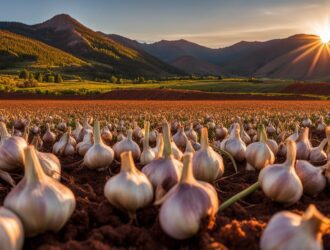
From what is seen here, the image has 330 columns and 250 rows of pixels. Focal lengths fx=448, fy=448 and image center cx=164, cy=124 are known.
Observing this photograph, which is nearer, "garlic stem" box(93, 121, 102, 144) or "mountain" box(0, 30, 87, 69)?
"garlic stem" box(93, 121, 102, 144)

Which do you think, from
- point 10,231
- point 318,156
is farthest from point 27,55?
point 10,231

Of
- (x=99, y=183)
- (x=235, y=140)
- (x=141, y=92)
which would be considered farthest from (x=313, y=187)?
(x=141, y=92)

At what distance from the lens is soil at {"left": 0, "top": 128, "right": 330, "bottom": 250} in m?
2.28

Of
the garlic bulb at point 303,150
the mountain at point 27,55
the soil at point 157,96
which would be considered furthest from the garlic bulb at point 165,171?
the mountain at point 27,55

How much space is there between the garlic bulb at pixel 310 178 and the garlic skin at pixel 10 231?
221 cm

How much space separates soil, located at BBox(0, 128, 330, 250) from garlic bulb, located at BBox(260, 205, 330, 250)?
24cm

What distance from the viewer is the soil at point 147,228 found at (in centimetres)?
228

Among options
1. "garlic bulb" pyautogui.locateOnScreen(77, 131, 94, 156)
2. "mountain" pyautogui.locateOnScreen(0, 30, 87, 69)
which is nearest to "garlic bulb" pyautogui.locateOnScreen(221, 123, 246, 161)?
"garlic bulb" pyautogui.locateOnScreen(77, 131, 94, 156)

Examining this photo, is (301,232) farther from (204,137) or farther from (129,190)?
(204,137)

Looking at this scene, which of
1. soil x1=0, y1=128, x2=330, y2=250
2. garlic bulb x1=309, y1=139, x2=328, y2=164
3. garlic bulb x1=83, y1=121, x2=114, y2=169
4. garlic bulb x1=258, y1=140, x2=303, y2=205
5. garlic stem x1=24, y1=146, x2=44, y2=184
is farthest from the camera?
garlic bulb x1=309, y1=139, x2=328, y2=164

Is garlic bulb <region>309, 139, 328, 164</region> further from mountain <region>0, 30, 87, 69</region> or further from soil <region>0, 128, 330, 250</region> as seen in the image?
mountain <region>0, 30, 87, 69</region>

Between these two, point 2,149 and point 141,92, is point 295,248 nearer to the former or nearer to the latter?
point 2,149

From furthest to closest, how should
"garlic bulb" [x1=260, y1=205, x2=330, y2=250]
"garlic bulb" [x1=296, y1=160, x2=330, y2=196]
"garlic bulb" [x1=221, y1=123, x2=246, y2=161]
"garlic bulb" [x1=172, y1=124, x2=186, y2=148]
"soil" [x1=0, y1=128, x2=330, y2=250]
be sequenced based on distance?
1. "garlic bulb" [x1=172, y1=124, x2=186, y2=148]
2. "garlic bulb" [x1=221, y1=123, x2=246, y2=161]
3. "garlic bulb" [x1=296, y1=160, x2=330, y2=196]
4. "soil" [x1=0, y1=128, x2=330, y2=250]
5. "garlic bulb" [x1=260, y1=205, x2=330, y2=250]

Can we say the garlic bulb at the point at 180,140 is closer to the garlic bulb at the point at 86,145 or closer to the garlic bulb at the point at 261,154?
the garlic bulb at the point at 86,145
